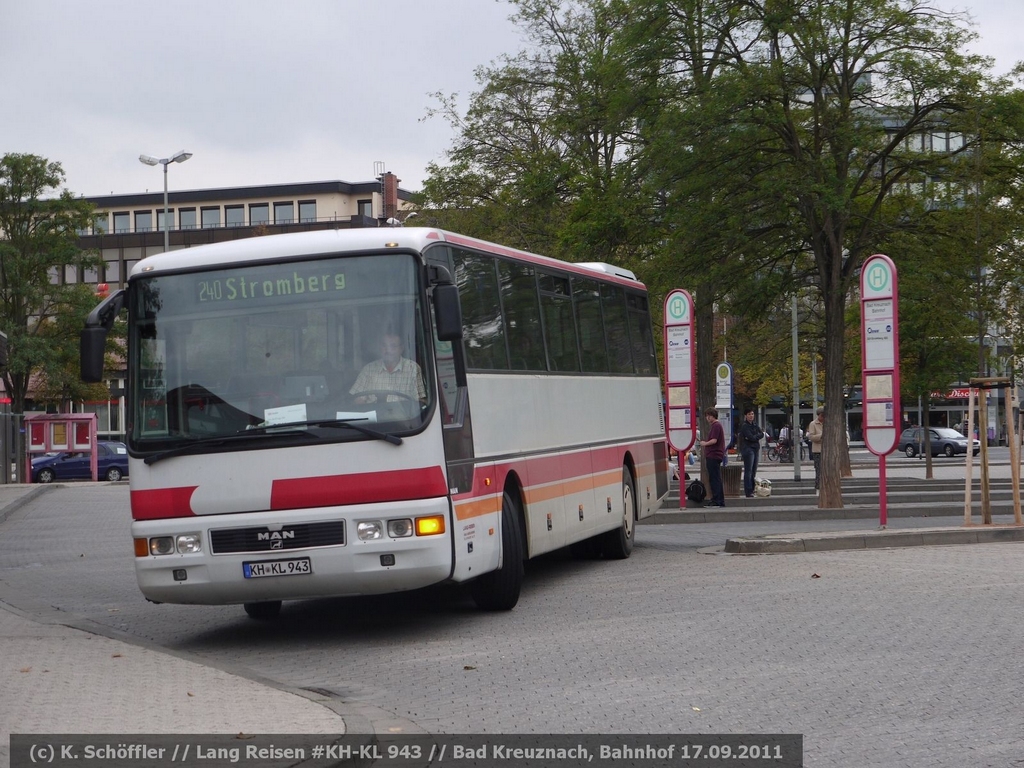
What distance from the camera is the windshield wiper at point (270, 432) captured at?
10.9m

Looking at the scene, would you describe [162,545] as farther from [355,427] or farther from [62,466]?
[62,466]

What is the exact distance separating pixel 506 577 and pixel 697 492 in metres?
14.0

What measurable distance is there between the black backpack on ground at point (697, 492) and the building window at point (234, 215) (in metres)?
69.4

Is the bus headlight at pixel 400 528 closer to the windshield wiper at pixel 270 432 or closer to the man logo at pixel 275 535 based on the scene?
the windshield wiper at pixel 270 432

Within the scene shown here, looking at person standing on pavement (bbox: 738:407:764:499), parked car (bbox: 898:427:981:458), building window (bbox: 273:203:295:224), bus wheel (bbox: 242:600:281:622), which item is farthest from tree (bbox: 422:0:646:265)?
building window (bbox: 273:203:295:224)

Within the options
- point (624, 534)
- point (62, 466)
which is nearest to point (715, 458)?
point (624, 534)

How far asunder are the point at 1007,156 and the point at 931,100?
1.54 meters

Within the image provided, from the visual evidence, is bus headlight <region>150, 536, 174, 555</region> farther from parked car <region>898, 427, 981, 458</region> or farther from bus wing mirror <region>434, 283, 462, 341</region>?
parked car <region>898, 427, 981, 458</region>

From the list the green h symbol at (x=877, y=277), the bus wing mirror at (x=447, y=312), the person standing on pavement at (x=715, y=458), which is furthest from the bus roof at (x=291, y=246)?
the person standing on pavement at (x=715, y=458)

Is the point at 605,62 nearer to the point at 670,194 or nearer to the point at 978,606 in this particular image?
the point at 670,194

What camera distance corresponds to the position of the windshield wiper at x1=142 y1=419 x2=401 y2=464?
10883 millimetres

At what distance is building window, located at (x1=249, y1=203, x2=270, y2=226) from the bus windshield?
270 ft

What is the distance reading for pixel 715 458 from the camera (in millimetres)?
26484

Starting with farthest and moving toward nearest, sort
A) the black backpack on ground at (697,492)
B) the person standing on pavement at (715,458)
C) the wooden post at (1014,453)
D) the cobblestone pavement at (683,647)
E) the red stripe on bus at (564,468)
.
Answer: the person standing on pavement at (715,458) → the black backpack on ground at (697,492) → the wooden post at (1014,453) → the red stripe on bus at (564,468) → the cobblestone pavement at (683,647)
